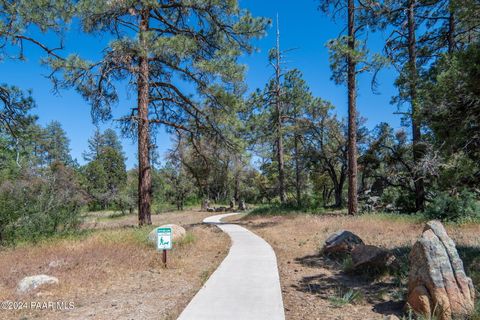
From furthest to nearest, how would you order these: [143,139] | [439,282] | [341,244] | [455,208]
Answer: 1. [143,139]
2. [455,208]
3. [341,244]
4. [439,282]

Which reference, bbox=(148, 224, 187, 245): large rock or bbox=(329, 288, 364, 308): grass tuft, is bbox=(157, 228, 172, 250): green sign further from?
bbox=(329, 288, 364, 308): grass tuft

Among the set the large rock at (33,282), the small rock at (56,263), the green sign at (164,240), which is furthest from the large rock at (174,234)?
the large rock at (33,282)

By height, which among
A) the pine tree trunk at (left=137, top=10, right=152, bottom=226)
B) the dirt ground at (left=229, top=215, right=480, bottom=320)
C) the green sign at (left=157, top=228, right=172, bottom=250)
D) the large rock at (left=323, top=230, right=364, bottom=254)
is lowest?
the dirt ground at (left=229, top=215, right=480, bottom=320)

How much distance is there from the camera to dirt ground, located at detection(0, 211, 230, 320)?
444cm

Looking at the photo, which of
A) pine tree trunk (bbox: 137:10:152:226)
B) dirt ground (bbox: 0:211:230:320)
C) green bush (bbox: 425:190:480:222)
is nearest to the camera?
dirt ground (bbox: 0:211:230:320)

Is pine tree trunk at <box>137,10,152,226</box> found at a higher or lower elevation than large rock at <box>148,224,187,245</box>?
Answer: higher

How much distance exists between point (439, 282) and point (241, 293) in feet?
9.35

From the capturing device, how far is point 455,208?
1050 centimetres

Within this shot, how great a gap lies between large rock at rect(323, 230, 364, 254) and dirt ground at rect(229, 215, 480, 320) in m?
0.31

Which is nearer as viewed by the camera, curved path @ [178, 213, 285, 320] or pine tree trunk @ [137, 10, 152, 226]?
curved path @ [178, 213, 285, 320]

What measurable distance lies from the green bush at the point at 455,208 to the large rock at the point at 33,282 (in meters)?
11.5

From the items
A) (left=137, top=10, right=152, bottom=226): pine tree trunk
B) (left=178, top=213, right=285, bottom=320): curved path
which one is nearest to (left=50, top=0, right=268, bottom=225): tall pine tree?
(left=137, top=10, right=152, bottom=226): pine tree trunk

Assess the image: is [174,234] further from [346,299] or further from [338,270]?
[346,299]

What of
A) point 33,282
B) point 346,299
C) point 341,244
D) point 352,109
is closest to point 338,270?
point 341,244
